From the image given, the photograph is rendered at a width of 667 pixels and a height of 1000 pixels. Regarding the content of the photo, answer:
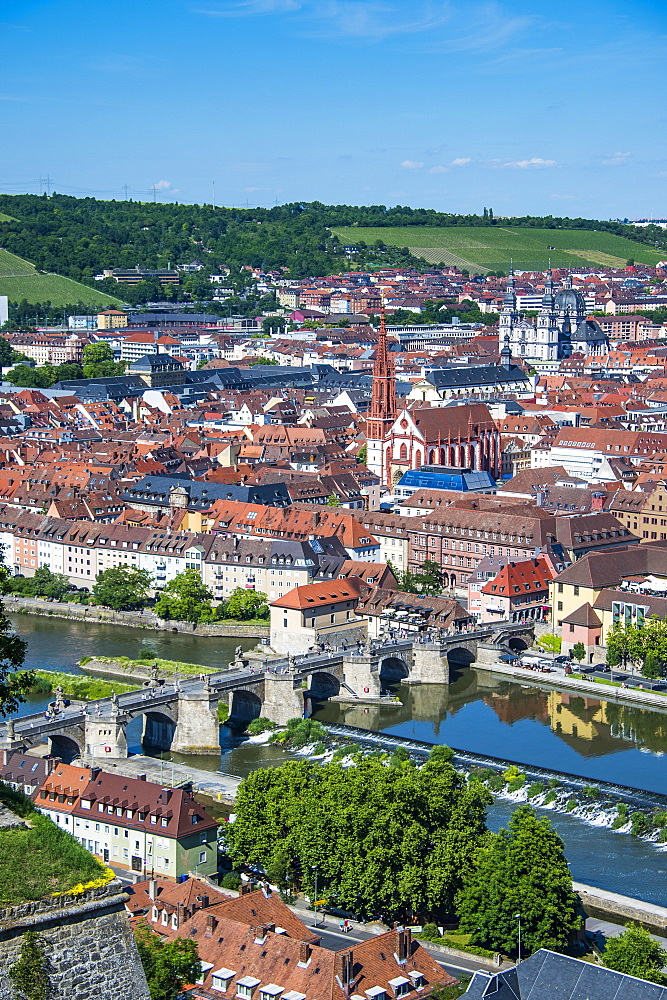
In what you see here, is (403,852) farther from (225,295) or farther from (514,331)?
(225,295)

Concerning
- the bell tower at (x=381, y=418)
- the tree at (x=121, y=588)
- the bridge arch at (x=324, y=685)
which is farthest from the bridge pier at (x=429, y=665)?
the bell tower at (x=381, y=418)

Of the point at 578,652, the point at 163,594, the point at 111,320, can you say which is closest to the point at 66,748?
the point at 163,594

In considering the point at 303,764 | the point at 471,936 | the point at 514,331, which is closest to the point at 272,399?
the point at 514,331

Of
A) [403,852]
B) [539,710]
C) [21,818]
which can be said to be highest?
[21,818]

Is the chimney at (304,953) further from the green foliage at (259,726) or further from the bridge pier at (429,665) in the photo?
the bridge pier at (429,665)

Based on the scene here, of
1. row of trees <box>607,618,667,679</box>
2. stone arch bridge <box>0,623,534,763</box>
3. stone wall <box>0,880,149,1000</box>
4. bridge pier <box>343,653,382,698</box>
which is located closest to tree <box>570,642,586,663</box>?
row of trees <box>607,618,667,679</box>

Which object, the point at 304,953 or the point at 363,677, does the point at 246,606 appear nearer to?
the point at 363,677
